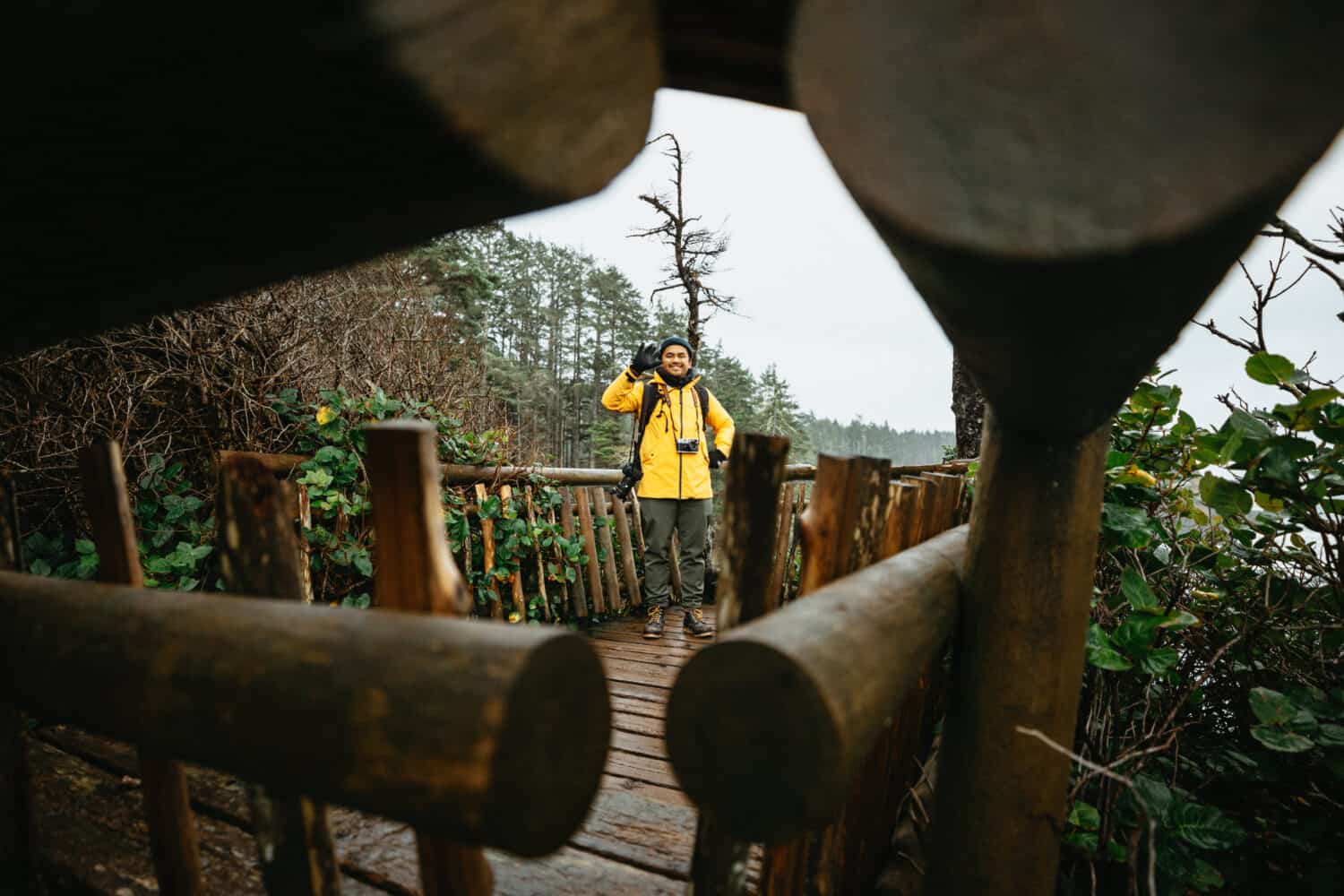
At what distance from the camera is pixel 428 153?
0.42 meters

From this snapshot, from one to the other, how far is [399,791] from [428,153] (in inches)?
22.0

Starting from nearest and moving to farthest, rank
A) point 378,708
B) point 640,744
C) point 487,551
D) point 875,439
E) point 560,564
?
point 378,708
point 640,744
point 487,551
point 560,564
point 875,439

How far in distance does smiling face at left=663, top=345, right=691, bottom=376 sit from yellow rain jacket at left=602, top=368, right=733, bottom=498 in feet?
0.30

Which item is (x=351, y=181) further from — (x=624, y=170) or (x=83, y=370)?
(x=83, y=370)

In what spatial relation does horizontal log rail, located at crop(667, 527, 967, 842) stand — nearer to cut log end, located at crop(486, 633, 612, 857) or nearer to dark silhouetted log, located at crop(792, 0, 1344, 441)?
cut log end, located at crop(486, 633, 612, 857)

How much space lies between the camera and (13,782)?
1.33 meters

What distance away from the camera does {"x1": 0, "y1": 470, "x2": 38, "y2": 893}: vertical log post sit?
4.27ft

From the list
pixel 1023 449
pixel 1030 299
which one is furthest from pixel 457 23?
pixel 1023 449

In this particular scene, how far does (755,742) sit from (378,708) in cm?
39

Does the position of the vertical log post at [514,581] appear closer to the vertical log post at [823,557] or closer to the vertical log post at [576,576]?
the vertical log post at [576,576]

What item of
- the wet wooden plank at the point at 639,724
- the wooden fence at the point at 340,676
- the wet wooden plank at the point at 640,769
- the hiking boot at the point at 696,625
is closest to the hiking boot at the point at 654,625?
the hiking boot at the point at 696,625

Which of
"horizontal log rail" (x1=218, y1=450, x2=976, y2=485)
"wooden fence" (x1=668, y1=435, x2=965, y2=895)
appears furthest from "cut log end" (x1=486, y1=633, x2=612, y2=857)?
"horizontal log rail" (x1=218, y1=450, x2=976, y2=485)

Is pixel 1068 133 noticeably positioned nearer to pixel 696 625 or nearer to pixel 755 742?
pixel 755 742

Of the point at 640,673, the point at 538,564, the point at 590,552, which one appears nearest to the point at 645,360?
the point at 590,552
